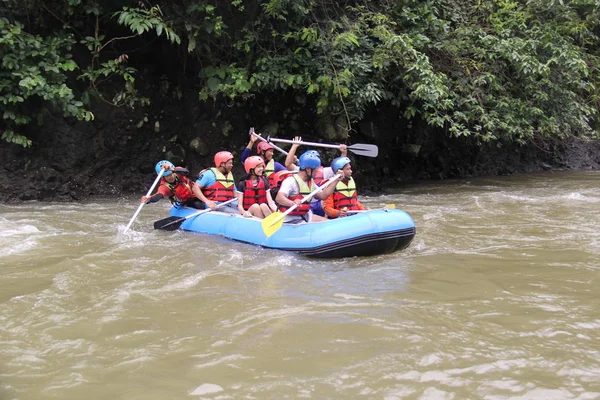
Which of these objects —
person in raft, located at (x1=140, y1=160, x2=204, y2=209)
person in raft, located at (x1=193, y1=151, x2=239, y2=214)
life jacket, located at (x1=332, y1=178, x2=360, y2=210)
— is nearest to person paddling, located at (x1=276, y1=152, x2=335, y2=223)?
life jacket, located at (x1=332, y1=178, x2=360, y2=210)

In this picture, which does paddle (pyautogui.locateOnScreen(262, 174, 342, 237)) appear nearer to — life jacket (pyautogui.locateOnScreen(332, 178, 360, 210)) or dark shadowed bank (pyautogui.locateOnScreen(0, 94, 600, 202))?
life jacket (pyautogui.locateOnScreen(332, 178, 360, 210))

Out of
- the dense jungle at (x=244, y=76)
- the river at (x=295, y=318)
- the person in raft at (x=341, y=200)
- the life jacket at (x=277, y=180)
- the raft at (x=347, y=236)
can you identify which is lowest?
the river at (x=295, y=318)

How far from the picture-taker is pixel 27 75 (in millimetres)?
8227

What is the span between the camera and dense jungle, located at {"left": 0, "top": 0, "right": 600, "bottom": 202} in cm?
898

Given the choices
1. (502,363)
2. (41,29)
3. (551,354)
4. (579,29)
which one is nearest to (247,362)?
(502,363)

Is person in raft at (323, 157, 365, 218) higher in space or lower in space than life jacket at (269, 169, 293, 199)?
lower

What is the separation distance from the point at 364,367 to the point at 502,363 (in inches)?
30.1

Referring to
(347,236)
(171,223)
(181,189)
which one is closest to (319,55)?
(181,189)

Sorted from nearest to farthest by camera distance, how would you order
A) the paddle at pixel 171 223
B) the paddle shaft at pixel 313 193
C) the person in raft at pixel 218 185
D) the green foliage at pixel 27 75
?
the paddle shaft at pixel 313 193 < the paddle at pixel 171 223 < the person in raft at pixel 218 185 < the green foliage at pixel 27 75

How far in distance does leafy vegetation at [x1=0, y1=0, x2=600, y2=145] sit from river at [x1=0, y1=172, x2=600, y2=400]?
3037mm

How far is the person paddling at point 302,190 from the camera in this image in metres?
6.12

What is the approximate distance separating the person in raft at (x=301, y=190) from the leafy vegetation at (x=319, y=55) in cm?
304

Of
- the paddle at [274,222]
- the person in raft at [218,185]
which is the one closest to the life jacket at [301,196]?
the paddle at [274,222]

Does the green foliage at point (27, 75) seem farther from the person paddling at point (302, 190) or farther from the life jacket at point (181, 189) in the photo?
the person paddling at point (302, 190)
